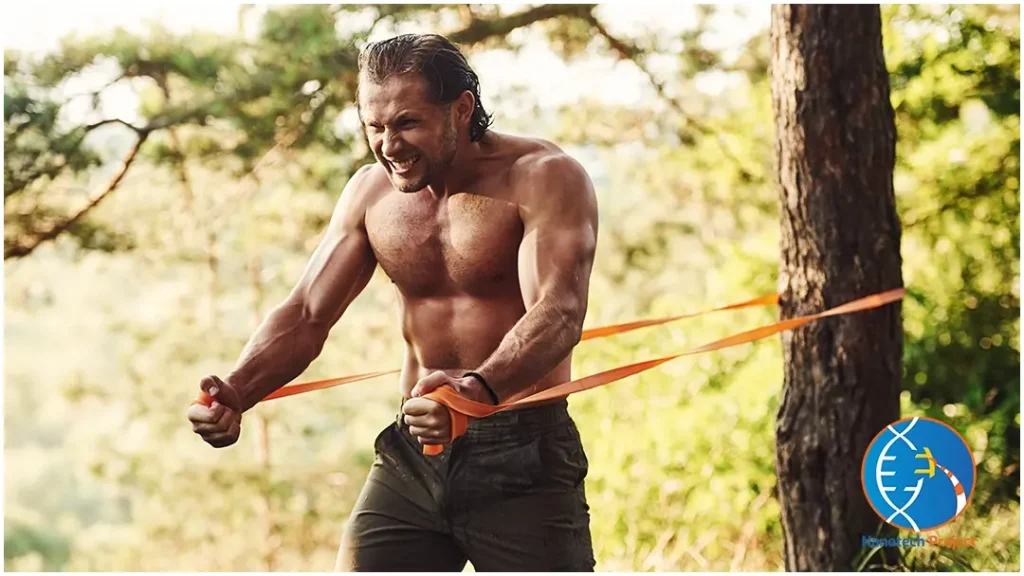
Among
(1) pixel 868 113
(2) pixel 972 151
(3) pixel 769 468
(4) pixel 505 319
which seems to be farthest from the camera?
(2) pixel 972 151

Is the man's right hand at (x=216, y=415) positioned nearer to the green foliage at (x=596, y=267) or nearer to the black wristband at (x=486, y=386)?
the black wristband at (x=486, y=386)

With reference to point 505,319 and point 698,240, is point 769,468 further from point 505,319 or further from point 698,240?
point 698,240

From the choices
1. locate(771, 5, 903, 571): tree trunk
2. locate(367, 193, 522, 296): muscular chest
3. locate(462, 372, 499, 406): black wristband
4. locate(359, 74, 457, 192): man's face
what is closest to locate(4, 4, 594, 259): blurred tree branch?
locate(771, 5, 903, 571): tree trunk

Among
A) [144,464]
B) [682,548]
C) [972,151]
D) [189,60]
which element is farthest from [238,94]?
[144,464]

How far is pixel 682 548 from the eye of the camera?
439 cm

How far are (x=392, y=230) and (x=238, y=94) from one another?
10.7 ft

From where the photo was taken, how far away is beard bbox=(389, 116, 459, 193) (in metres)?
1.88

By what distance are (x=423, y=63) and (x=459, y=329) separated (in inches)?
→ 18.7

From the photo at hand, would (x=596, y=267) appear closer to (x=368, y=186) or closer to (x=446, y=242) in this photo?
(x=368, y=186)

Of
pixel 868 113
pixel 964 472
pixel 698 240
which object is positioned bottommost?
pixel 964 472

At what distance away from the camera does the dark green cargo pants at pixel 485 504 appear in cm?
192

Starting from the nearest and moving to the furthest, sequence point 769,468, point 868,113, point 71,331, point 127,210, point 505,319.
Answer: point 505,319, point 868,113, point 769,468, point 127,210, point 71,331

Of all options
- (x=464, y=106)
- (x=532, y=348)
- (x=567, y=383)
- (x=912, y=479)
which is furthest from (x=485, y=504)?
(x=912, y=479)

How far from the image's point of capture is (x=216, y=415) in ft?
5.89
